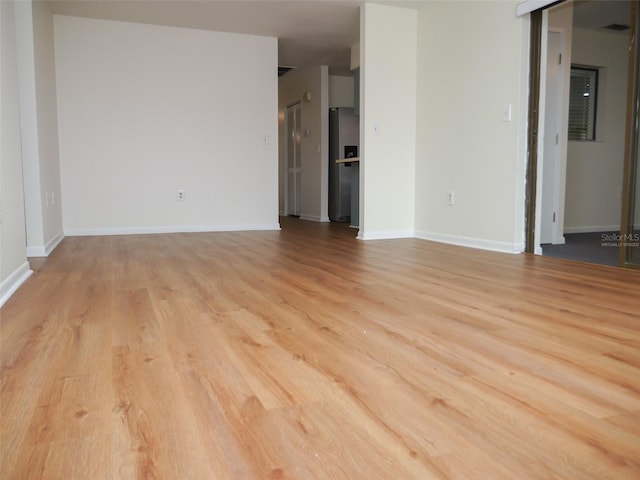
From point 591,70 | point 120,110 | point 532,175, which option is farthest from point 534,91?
point 120,110

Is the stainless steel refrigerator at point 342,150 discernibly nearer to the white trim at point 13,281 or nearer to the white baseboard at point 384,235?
the white baseboard at point 384,235

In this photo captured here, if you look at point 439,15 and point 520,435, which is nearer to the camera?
point 520,435

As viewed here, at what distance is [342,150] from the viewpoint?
6.78m

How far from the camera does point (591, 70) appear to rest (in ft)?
17.2

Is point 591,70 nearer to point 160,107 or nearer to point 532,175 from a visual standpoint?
point 532,175

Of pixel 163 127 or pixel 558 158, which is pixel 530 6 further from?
pixel 163 127

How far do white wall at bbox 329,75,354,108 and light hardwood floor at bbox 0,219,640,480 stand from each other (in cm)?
499

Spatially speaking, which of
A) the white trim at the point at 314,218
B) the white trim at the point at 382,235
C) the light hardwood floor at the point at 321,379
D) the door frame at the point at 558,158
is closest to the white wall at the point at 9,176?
the light hardwood floor at the point at 321,379

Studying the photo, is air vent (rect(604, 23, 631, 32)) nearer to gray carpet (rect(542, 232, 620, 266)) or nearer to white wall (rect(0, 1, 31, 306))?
gray carpet (rect(542, 232, 620, 266))

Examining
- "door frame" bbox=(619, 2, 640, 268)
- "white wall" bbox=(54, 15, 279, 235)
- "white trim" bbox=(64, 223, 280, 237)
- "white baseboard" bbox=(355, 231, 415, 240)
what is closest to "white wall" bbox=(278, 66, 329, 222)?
"white wall" bbox=(54, 15, 279, 235)

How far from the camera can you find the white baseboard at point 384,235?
4.53 m

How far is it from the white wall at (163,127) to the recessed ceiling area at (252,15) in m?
0.22

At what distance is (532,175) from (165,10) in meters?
3.51

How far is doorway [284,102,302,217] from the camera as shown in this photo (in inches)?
308
